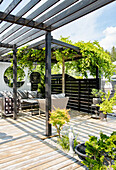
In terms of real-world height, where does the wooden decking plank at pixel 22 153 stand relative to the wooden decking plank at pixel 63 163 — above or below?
above

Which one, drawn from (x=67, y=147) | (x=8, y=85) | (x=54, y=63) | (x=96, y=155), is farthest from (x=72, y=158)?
(x=8, y=85)

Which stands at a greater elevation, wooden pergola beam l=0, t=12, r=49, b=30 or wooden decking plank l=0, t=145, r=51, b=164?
wooden pergola beam l=0, t=12, r=49, b=30

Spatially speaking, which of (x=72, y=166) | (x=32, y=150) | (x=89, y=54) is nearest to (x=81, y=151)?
(x=72, y=166)

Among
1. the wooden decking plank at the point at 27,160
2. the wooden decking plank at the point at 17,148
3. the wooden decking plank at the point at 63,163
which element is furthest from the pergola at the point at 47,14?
the wooden decking plank at the point at 63,163

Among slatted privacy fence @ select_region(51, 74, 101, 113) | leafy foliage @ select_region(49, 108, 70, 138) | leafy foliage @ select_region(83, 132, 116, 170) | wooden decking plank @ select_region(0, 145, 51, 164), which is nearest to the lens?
leafy foliage @ select_region(83, 132, 116, 170)

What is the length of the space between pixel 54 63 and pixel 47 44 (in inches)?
191

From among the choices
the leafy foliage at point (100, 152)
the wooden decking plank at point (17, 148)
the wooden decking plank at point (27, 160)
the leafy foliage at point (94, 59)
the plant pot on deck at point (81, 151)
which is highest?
the leafy foliage at point (94, 59)

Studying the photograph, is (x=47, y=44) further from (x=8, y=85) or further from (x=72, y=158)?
(x=8, y=85)

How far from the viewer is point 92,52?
257 inches

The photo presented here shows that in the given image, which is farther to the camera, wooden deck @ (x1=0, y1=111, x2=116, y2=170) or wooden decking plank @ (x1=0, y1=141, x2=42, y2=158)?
wooden decking plank @ (x1=0, y1=141, x2=42, y2=158)

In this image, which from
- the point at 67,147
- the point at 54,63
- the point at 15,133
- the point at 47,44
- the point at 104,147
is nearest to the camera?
the point at 104,147

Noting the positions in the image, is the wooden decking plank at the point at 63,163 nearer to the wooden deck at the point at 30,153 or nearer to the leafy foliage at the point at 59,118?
the wooden deck at the point at 30,153

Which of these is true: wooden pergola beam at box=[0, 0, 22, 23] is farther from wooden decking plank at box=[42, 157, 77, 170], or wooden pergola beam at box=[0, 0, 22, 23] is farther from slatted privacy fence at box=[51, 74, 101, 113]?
slatted privacy fence at box=[51, 74, 101, 113]

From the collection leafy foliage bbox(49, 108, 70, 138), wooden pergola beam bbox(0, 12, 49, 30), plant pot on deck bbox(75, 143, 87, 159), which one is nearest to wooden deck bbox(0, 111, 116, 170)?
plant pot on deck bbox(75, 143, 87, 159)
